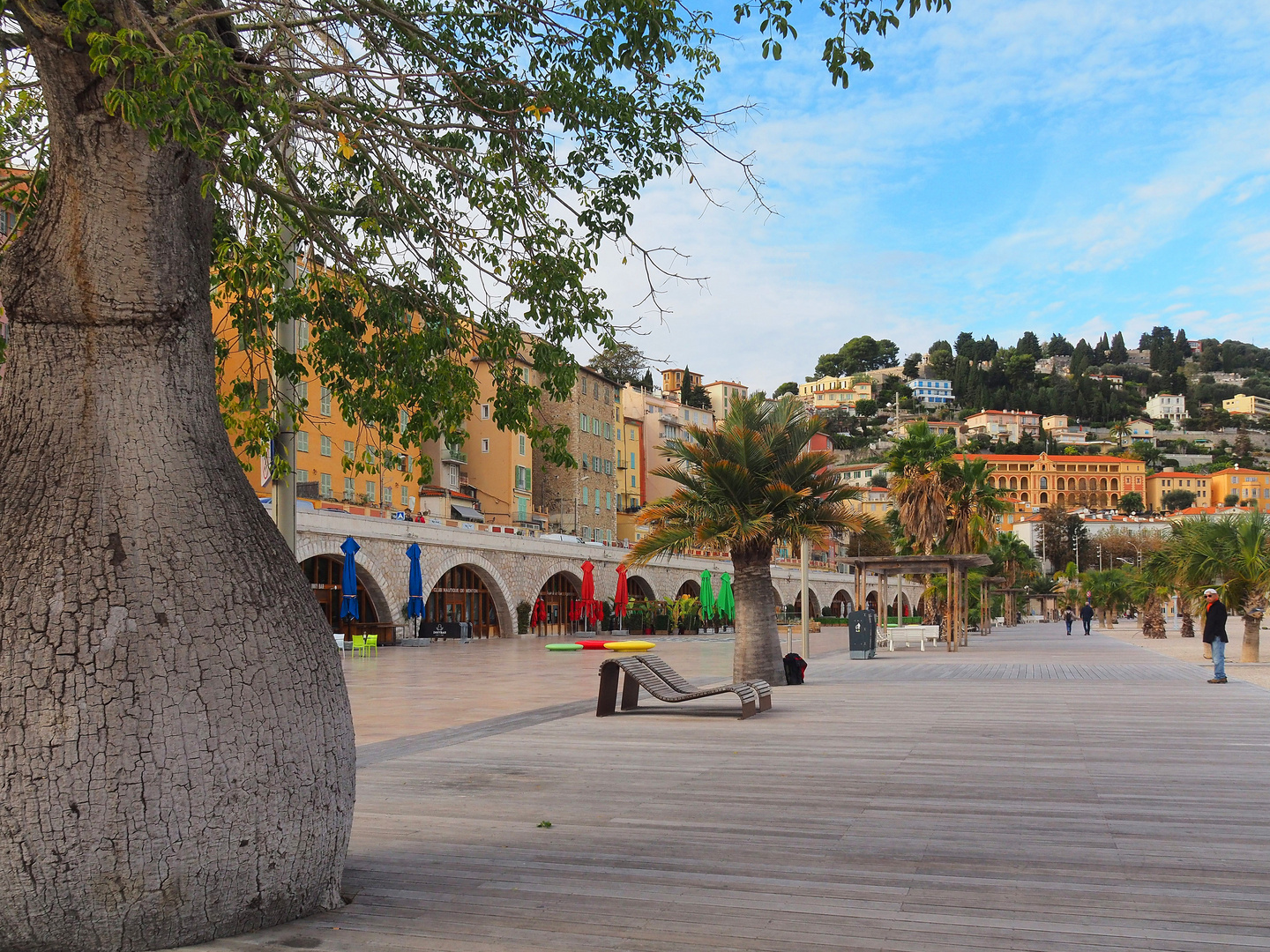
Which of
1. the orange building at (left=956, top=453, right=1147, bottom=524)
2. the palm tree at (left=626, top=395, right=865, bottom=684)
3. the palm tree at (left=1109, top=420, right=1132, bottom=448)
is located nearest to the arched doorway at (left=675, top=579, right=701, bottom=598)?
the palm tree at (left=626, top=395, right=865, bottom=684)

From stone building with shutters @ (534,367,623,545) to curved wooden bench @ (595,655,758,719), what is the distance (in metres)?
49.0

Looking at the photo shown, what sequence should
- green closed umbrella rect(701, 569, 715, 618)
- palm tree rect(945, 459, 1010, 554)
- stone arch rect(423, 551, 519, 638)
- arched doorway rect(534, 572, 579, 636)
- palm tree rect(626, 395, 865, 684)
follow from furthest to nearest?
arched doorway rect(534, 572, 579, 636) < green closed umbrella rect(701, 569, 715, 618) < palm tree rect(945, 459, 1010, 554) < stone arch rect(423, 551, 519, 638) < palm tree rect(626, 395, 865, 684)

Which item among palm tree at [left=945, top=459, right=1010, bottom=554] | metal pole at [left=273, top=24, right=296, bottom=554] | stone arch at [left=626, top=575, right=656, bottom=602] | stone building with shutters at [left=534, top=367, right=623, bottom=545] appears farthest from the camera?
stone building with shutters at [left=534, top=367, right=623, bottom=545]

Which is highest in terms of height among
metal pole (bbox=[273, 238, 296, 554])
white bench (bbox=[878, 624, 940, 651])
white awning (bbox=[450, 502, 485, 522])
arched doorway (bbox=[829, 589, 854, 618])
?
white awning (bbox=[450, 502, 485, 522])

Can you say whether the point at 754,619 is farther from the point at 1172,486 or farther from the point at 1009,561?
the point at 1172,486

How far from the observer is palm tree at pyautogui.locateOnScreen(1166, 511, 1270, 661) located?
21.8m

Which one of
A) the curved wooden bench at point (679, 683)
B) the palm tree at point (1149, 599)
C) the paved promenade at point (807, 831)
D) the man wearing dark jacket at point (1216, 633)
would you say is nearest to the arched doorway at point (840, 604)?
the palm tree at point (1149, 599)

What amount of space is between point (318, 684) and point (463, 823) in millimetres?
2354

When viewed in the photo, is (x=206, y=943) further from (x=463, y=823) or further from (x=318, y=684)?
(x=463, y=823)

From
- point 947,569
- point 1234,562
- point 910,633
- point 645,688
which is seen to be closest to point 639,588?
point 910,633

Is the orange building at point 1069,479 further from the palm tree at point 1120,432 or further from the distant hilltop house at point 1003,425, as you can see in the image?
the palm tree at point 1120,432

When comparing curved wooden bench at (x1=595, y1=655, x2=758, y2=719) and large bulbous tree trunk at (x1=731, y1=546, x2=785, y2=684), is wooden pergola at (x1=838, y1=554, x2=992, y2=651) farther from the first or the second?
curved wooden bench at (x1=595, y1=655, x2=758, y2=719)

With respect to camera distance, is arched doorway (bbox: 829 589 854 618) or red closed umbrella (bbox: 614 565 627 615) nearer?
red closed umbrella (bbox: 614 565 627 615)

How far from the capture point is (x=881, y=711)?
42.5ft
